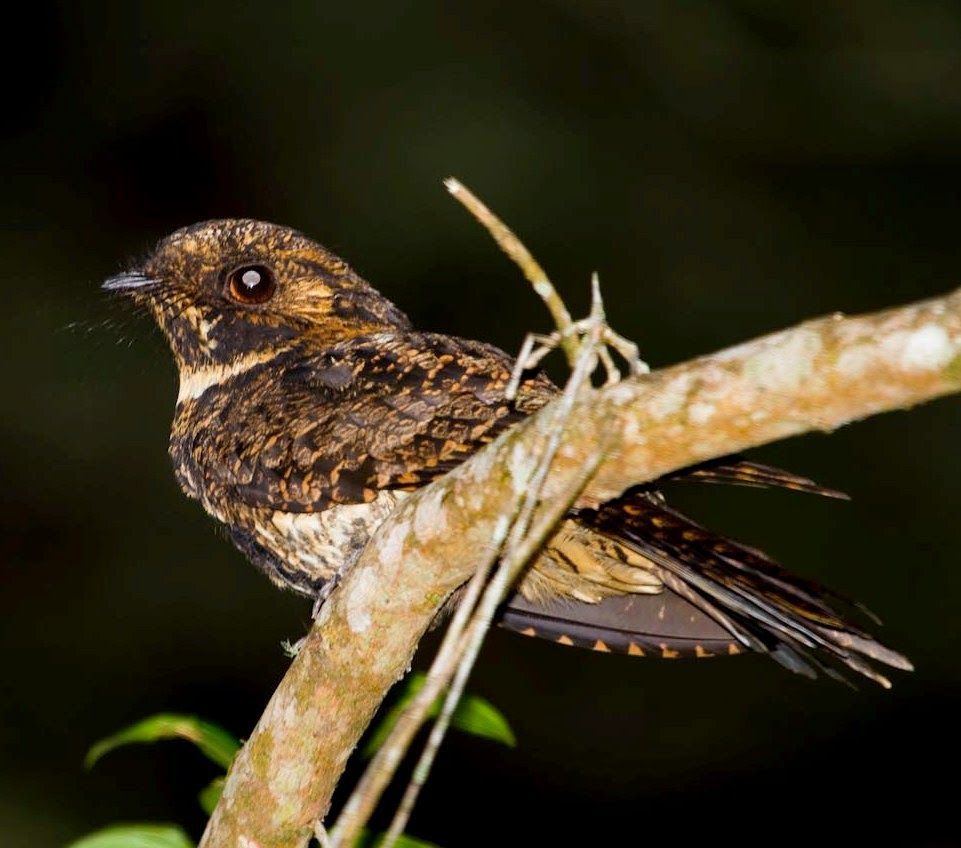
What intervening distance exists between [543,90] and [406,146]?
725mm

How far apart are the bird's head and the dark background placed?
2.84 meters

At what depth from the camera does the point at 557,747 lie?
709cm

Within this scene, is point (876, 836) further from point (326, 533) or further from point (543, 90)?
point (326, 533)

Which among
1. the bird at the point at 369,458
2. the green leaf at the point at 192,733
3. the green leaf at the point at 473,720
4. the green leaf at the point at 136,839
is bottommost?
the green leaf at the point at 136,839

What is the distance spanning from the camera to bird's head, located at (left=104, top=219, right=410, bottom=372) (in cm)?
376

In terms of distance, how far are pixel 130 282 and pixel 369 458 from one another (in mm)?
1272

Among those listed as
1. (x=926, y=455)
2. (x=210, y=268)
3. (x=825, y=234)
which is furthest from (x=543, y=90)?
(x=210, y=268)

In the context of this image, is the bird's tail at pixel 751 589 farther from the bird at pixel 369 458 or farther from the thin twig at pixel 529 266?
the thin twig at pixel 529 266

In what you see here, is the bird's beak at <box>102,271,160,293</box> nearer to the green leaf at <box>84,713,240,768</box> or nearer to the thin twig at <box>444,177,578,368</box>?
the green leaf at <box>84,713,240,768</box>

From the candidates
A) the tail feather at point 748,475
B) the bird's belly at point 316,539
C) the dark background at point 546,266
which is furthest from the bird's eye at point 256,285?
the dark background at point 546,266

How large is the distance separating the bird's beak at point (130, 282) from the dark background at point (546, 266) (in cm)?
264

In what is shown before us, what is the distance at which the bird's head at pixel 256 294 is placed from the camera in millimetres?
3762

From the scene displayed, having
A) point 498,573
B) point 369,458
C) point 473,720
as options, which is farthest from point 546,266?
point 498,573

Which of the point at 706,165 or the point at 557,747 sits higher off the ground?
the point at 706,165
